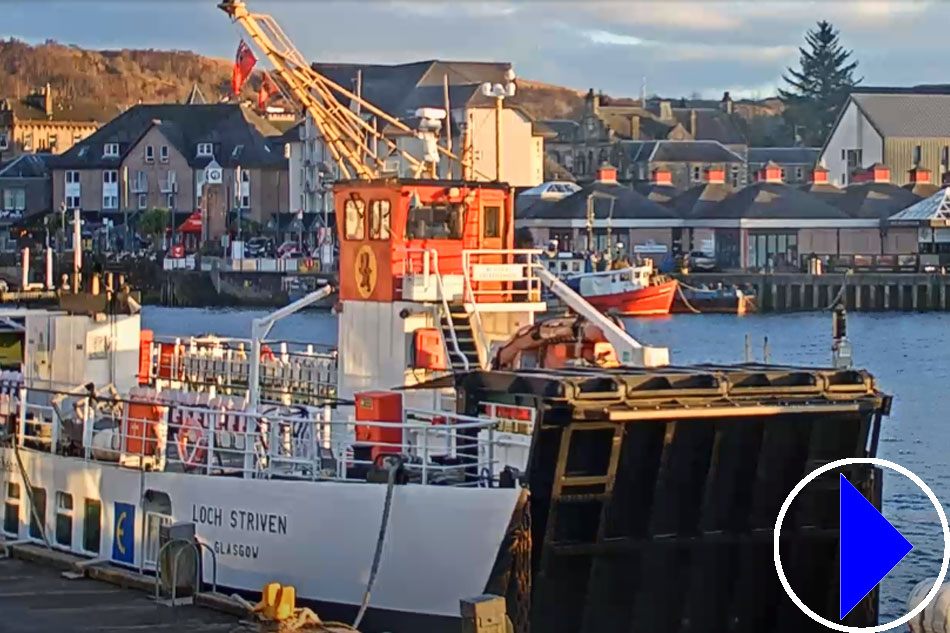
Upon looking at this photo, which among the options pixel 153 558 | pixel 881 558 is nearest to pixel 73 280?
pixel 153 558

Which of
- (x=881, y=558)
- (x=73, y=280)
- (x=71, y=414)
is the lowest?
(x=881, y=558)

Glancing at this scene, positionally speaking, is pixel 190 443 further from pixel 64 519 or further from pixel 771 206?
pixel 771 206

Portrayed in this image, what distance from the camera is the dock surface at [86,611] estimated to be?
62.8 feet

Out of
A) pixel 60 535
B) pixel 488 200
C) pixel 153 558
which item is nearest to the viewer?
pixel 153 558

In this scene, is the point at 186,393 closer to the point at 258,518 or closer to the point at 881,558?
the point at 258,518

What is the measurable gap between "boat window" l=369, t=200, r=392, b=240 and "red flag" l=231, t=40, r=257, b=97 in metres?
5.87

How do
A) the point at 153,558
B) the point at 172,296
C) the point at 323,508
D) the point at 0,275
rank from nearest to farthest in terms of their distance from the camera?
the point at 323,508, the point at 153,558, the point at 0,275, the point at 172,296

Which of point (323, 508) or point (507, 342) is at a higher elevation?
point (507, 342)

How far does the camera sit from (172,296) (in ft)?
357

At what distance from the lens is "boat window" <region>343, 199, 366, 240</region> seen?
82.5ft

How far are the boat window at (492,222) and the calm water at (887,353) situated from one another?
8032mm

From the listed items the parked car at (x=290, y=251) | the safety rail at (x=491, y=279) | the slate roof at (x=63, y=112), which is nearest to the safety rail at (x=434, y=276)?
the safety rail at (x=491, y=279)

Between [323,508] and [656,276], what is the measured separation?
263 feet

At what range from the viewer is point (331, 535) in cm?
2025
